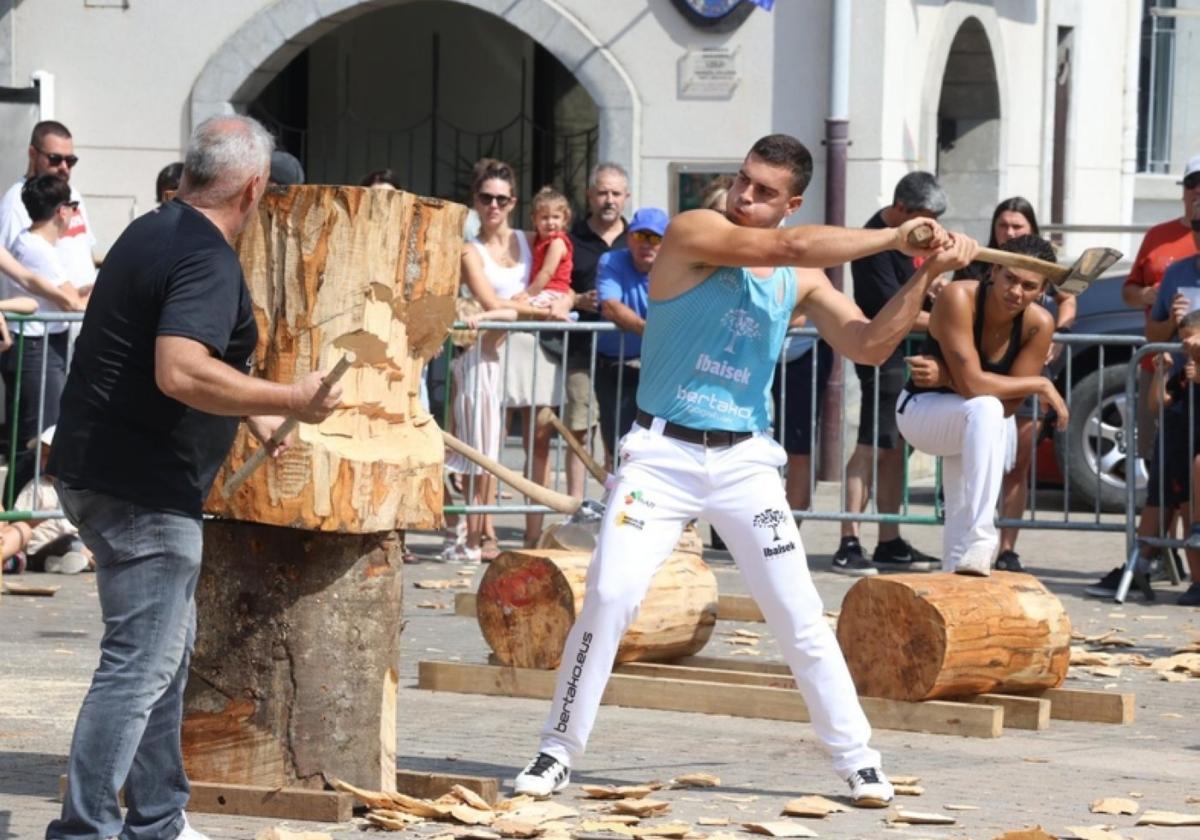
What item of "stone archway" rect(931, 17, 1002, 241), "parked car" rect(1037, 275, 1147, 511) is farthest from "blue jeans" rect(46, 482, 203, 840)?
"stone archway" rect(931, 17, 1002, 241)

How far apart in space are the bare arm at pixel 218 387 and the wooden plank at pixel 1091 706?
394 centimetres

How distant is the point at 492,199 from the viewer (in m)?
13.0

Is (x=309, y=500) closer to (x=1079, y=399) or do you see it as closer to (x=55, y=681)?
(x=55, y=681)

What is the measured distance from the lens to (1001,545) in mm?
12805

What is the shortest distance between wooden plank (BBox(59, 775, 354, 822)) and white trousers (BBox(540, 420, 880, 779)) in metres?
0.77

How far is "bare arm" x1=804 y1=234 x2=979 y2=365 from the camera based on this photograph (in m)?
6.90

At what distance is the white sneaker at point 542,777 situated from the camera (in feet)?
23.0

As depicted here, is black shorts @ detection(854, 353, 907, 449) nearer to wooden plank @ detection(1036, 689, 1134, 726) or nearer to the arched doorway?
wooden plank @ detection(1036, 689, 1134, 726)

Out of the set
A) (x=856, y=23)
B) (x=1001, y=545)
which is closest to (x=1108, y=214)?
(x=856, y=23)

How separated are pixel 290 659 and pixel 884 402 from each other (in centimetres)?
679

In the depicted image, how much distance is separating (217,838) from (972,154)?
1411 centimetres

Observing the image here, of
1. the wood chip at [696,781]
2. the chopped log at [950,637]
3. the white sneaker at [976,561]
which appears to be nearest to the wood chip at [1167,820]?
the wood chip at [696,781]

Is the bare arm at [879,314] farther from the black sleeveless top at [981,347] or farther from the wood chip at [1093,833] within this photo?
the black sleeveless top at [981,347]

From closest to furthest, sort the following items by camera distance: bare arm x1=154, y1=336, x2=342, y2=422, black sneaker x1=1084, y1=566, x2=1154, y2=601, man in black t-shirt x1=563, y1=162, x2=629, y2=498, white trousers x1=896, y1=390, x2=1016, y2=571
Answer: bare arm x1=154, y1=336, x2=342, y2=422
white trousers x1=896, y1=390, x2=1016, y2=571
black sneaker x1=1084, y1=566, x2=1154, y2=601
man in black t-shirt x1=563, y1=162, x2=629, y2=498
